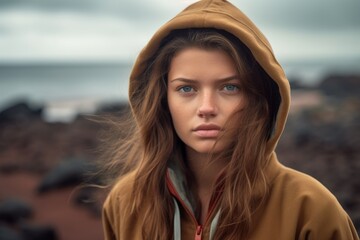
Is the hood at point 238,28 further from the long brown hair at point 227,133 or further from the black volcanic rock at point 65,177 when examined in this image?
the black volcanic rock at point 65,177

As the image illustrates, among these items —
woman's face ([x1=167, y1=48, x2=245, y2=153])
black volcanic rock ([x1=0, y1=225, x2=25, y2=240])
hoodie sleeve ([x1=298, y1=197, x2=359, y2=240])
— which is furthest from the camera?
black volcanic rock ([x1=0, y1=225, x2=25, y2=240])

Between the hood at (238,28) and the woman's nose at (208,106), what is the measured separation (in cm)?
25

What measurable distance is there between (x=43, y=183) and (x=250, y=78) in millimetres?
6632

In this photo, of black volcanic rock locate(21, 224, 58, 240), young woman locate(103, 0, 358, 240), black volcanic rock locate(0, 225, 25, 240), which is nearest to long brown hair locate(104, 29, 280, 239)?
young woman locate(103, 0, 358, 240)

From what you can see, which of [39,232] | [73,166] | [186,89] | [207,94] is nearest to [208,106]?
[207,94]

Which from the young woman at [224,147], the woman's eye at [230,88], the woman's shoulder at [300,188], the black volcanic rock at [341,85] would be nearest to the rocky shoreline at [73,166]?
the young woman at [224,147]

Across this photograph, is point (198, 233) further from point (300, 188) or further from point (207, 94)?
point (207, 94)

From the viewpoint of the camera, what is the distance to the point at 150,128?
2.42m

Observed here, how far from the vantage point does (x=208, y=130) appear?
6.84ft

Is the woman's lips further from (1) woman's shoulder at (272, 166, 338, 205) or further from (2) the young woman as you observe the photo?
(1) woman's shoulder at (272, 166, 338, 205)

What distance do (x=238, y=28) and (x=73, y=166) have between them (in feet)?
21.9

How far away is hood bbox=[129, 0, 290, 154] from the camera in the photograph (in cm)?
204

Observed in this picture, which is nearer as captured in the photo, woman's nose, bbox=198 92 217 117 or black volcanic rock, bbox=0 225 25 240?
woman's nose, bbox=198 92 217 117

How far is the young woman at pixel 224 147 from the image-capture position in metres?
2.03
